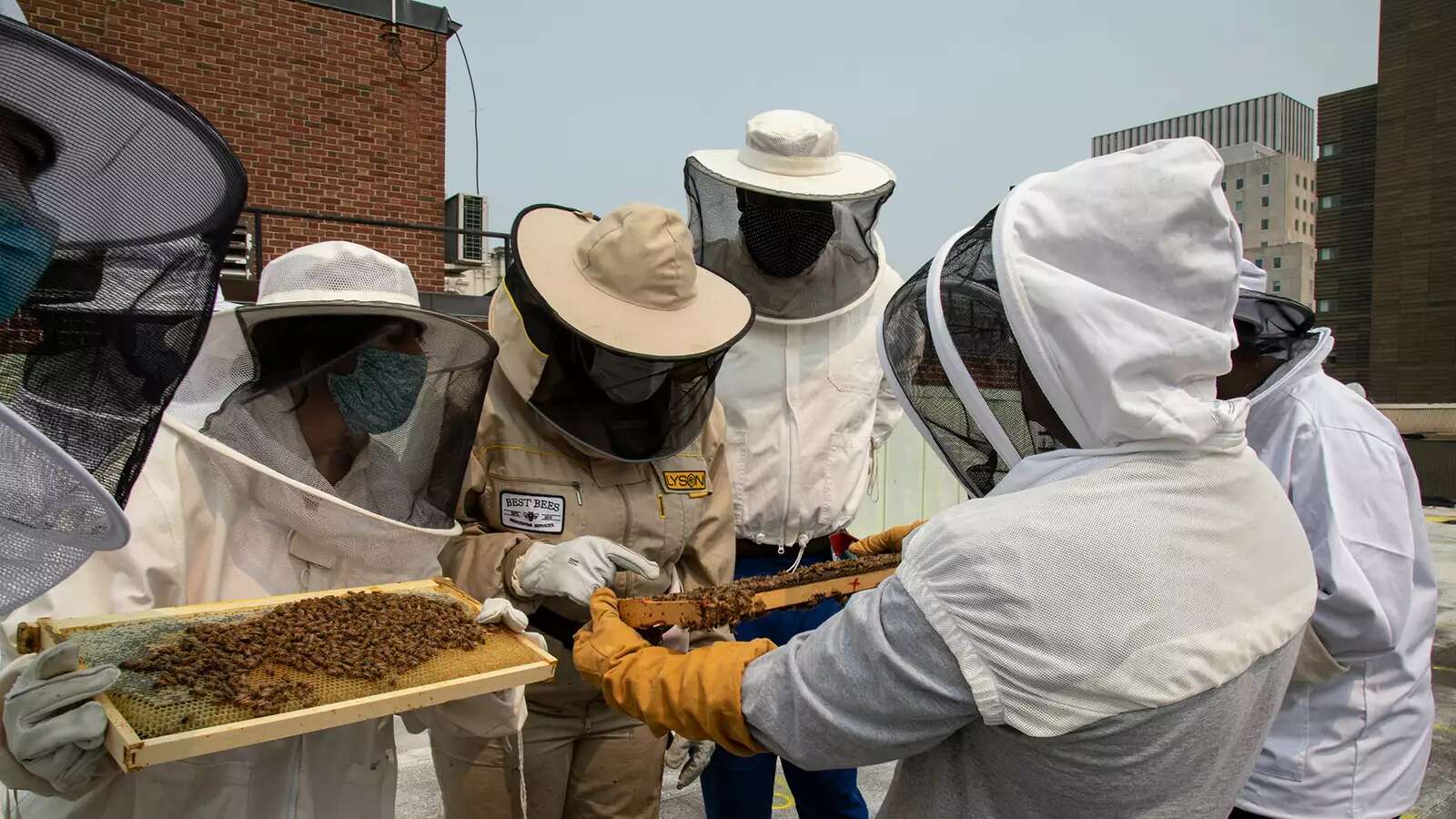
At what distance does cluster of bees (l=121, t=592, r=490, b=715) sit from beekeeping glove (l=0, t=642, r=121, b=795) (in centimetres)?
13

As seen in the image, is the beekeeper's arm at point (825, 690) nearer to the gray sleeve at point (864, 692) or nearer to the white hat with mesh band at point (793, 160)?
the gray sleeve at point (864, 692)

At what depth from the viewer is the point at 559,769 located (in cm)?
252

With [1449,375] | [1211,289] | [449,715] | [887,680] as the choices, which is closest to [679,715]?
[887,680]

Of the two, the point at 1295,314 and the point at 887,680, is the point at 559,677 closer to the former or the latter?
the point at 887,680

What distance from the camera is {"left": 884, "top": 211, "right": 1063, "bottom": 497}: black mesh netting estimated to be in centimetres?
159

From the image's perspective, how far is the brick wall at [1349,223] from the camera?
24031mm

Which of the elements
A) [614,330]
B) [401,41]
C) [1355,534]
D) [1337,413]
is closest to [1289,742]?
[1355,534]

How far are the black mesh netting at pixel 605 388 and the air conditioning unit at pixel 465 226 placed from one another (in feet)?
33.6

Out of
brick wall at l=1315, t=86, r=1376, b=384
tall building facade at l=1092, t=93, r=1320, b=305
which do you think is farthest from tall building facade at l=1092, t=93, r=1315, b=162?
brick wall at l=1315, t=86, r=1376, b=384

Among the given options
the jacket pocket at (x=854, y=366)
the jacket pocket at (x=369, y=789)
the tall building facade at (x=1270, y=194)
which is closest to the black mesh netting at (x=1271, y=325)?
the jacket pocket at (x=854, y=366)

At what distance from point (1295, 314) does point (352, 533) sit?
2446mm

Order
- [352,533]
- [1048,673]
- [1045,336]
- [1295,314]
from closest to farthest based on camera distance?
[1048,673] < [1045,336] < [352,533] < [1295,314]

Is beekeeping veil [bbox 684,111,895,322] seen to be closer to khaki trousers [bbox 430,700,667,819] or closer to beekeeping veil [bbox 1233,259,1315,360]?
beekeeping veil [bbox 1233,259,1315,360]

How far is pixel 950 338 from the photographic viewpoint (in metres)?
1.65
